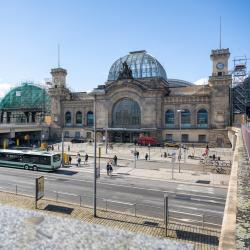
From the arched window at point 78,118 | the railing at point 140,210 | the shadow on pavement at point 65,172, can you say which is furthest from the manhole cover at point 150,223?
the arched window at point 78,118

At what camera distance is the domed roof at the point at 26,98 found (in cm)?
11100

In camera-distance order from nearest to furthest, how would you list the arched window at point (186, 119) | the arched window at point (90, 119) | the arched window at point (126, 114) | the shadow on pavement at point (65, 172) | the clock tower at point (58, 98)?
1. the shadow on pavement at point (65, 172)
2. the arched window at point (186, 119)
3. the arched window at point (126, 114)
4. the arched window at point (90, 119)
5. the clock tower at point (58, 98)

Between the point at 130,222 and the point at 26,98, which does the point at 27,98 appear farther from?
the point at 130,222

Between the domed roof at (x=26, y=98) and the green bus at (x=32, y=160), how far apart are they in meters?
71.3

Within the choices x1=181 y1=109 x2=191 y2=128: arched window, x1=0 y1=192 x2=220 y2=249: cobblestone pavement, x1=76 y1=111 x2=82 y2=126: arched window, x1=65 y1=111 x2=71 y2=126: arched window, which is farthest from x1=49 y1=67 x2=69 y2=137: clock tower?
x1=0 y1=192 x2=220 y2=249: cobblestone pavement

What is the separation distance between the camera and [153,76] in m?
85.8

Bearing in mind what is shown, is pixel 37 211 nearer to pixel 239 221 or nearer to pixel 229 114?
pixel 239 221

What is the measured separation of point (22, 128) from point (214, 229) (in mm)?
68584

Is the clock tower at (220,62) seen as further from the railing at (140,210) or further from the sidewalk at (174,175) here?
the railing at (140,210)

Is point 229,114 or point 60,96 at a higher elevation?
point 60,96

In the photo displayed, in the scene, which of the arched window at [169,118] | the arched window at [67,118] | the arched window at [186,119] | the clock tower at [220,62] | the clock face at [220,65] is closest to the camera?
the clock tower at [220,62]

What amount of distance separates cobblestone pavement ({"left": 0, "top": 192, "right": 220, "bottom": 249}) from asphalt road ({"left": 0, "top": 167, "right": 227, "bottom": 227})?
1.42 m

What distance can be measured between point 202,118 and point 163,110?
1130 cm

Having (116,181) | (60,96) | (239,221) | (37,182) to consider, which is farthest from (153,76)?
(239,221)
